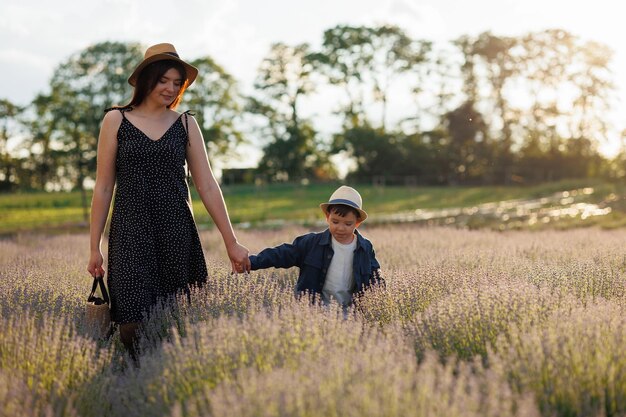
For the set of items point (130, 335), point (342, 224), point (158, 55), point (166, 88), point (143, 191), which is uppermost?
point (158, 55)

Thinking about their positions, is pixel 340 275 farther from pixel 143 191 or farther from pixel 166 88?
pixel 166 88

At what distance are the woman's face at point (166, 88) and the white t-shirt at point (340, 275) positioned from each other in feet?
4.65

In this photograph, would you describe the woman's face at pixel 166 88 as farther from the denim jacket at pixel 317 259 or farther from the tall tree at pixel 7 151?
the tall tree at pixel 7 151

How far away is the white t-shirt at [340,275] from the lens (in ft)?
15.0

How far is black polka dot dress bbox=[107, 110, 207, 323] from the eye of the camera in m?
3.76

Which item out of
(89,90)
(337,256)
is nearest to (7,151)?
(89,90)

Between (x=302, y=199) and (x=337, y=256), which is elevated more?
(x=302, y=199)

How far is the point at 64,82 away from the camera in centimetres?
2906

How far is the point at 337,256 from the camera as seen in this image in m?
4.57

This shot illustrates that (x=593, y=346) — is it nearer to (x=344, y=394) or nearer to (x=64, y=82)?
(x=344, y=394)

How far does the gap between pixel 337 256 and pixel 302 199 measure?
25.9 m

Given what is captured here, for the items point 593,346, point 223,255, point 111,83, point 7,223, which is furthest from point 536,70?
point 593,346

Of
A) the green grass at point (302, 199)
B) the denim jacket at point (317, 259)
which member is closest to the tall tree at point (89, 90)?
the green grass at point (302, 199)

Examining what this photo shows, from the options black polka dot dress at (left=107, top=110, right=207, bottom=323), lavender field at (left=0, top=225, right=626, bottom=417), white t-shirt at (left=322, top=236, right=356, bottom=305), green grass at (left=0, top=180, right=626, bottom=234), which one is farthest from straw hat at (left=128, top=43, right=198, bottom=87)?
green grass at (left=0, top=180, right=626, bottom=234)
